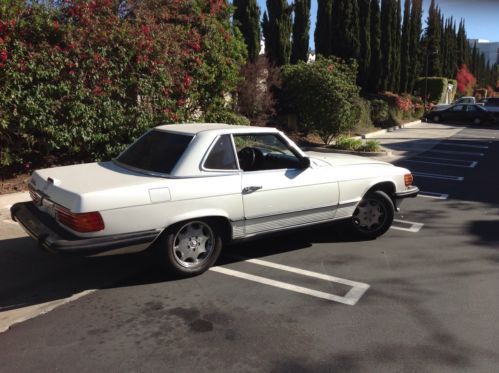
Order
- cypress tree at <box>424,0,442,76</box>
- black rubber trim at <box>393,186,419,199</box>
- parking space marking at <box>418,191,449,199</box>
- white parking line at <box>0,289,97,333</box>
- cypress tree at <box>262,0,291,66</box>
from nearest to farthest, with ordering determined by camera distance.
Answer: white parking line at <box>0,289,97,333</box> → black rubber trim at <box>393,186,419,199</box> → parking space marking at <box>418,191,449,199</box> → cypress tree at <box>262,0,291,66</box> → cypress tree at <box>424,0,442,76</box>

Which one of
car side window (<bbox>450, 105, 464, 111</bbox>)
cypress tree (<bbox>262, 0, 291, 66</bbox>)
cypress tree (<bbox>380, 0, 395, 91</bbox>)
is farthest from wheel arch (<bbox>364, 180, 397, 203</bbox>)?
car side window (<bbox>450, 105, 464, 111</bbox>)

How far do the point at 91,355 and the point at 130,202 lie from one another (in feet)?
4.18

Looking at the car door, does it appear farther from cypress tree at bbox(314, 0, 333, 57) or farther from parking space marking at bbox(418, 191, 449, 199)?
cypress tree at bbox(314, 0, 333, 57)

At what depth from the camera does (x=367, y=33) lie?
81.1ft

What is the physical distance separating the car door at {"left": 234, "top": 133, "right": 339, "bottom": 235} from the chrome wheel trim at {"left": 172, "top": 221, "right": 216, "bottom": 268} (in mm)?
404

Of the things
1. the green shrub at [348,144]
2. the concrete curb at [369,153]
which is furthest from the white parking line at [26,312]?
the green shrub at [348,144]

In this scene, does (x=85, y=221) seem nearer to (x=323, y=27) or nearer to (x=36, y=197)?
(x=36, y=197)

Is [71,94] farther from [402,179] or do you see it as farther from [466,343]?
[466,343]

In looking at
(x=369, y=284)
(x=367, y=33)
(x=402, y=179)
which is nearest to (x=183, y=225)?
(x=369, y=284)

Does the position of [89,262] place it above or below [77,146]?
below

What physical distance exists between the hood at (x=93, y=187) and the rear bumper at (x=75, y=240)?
24 centimetres

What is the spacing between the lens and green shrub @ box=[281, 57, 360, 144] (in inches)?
576

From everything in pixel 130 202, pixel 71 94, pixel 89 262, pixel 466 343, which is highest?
pixel 71 94

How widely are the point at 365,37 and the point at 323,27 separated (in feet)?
9.80
